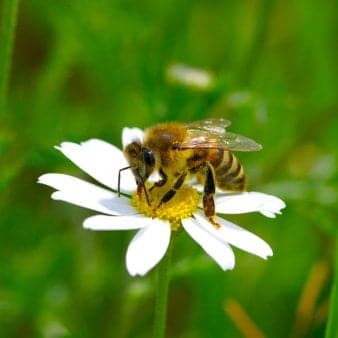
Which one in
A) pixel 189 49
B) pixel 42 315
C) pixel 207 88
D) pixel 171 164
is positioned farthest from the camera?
pixel 189 49

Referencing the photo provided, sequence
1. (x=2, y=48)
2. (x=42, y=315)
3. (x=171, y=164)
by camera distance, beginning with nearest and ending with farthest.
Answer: (x=171, y=164)
(x=2, y=48)
(x=42, y=315)

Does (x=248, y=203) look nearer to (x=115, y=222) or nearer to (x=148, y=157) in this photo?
(x=148, y=157)

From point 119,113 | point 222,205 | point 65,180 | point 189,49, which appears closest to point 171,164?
point 222,205

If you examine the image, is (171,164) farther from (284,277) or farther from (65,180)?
(284,277)

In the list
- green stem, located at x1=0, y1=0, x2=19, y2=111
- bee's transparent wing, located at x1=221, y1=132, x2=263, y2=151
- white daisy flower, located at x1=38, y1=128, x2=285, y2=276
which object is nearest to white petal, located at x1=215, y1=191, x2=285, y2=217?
white daisy flower, located at x1=38, y1=128, x2=285, y2=276

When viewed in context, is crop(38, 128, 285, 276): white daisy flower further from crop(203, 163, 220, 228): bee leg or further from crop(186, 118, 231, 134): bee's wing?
crop(186, 118, 231, 134): bee's wing

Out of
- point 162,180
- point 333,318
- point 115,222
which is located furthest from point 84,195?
point 333,318

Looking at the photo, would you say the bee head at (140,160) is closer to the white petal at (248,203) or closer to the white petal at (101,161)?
the white petal at (101,161)
